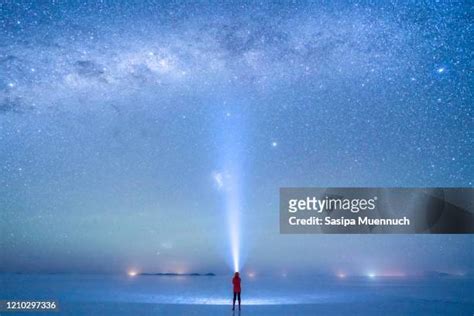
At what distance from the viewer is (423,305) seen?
17.6 meters

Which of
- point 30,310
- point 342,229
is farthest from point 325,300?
point 30,310

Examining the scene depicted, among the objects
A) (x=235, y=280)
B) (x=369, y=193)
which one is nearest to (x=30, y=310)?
(x=235, y=280)

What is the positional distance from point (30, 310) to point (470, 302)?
1805 cm

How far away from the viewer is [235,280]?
1594 cm

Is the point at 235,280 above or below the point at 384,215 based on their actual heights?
below

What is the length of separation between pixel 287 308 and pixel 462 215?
8.66 m

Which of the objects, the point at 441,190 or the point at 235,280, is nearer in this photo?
the point at 235,280

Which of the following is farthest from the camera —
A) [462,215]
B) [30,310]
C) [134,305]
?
[462,215]

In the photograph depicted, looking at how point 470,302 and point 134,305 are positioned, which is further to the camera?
point 470,302

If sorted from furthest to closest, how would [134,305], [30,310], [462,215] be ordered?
[462,215] < [134,305] < [30,310]

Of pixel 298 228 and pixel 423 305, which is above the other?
pixel 298 228

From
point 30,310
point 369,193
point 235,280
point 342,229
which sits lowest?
point 30,310

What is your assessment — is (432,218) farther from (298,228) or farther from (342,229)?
(298,228)

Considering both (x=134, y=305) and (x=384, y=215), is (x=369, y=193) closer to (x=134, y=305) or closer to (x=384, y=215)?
(x=384, y=215)
